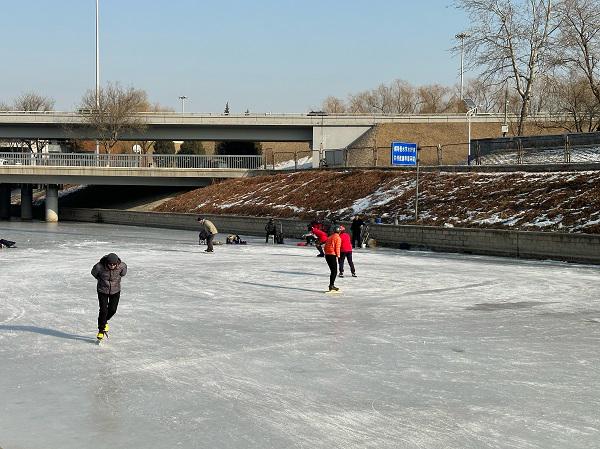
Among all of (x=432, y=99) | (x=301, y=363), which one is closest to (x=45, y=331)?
(x=301, y=363)

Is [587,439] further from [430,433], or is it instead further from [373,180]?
[373,180]

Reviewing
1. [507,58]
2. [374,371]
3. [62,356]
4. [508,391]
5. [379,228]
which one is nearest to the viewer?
[508,391]

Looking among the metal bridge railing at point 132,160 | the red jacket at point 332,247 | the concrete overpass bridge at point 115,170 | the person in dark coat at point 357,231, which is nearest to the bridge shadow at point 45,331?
the red jacket at point 332,247

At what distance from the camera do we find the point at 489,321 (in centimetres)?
1347

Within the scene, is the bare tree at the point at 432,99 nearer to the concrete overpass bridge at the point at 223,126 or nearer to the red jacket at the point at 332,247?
the concrete overpass bridge at the point at 223,126

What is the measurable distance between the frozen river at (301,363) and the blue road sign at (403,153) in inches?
616

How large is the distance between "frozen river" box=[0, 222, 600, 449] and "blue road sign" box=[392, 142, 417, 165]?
15.6 metres

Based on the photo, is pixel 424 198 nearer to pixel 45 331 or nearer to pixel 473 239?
pixel 473 239

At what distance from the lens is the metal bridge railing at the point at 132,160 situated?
54469 millimetres

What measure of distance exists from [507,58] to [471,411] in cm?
4505

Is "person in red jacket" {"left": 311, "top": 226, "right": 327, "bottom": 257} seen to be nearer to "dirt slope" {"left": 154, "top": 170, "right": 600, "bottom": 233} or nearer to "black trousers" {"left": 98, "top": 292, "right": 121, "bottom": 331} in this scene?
"dirt slope" {"left": 154, "top": 170, "right": 600, "bottom": 233}

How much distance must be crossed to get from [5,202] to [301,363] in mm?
58103

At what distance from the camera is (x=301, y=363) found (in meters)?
9.94

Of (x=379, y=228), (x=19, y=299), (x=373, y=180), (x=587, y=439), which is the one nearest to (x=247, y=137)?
(x=373, y=180)
